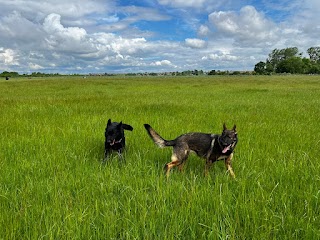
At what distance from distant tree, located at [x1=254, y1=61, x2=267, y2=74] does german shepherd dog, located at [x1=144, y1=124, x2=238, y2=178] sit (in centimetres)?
16722

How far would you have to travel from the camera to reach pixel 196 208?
3330mm

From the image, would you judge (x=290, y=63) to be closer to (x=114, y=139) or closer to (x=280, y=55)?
(x=280, y=55)

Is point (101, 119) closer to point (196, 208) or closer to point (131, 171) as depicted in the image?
point (131, 171)

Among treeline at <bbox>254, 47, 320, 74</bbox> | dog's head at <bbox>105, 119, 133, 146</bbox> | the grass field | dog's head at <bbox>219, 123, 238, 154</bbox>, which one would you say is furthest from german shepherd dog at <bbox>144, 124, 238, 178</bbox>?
treeline at <bbox>254, 47, 320, 74</bbox>

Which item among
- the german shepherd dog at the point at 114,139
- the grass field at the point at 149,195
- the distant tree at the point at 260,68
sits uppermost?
the distant tree at the point at 260,68

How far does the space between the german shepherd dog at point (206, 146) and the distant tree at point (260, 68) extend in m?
167

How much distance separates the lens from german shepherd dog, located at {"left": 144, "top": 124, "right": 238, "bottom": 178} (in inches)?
183

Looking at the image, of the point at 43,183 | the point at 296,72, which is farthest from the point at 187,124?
the point at 296,72

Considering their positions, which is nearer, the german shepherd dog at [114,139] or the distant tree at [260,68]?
the german shepherd dog at [114,139]

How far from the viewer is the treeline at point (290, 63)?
145625mm

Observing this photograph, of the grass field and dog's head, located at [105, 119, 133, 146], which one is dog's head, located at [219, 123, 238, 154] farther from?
dog's head, located at [105, 119, 133, 146]

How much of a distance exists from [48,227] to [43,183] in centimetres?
141

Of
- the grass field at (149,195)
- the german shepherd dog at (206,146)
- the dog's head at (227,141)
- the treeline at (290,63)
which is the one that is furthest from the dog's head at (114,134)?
the treeline at (290,63)

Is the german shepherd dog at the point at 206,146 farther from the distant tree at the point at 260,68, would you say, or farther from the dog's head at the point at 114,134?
the distant tree at the point at 260,68
